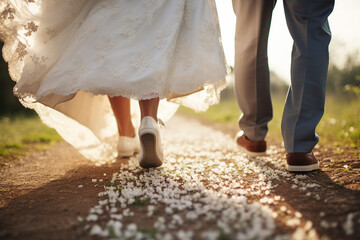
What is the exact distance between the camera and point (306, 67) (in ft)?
6.84

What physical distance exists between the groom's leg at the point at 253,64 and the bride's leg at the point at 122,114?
1148 millimetres

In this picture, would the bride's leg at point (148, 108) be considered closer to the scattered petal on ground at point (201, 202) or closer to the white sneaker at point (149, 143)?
the white sneaker at point (149, 143)

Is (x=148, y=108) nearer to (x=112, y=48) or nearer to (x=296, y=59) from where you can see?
(x=112, y=48)

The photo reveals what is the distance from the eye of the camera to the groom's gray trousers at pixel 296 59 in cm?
204

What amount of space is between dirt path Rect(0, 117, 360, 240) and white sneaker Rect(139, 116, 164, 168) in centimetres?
16

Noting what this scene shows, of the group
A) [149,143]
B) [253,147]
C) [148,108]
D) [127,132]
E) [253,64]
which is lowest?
[253,147]

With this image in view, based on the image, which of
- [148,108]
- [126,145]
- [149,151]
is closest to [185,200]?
[149,151]

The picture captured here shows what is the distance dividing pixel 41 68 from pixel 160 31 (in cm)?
110

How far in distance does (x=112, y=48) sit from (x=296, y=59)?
1.44 m

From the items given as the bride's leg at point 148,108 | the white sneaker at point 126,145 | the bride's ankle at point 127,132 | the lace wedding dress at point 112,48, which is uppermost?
the lace wedding dress at point 112,48

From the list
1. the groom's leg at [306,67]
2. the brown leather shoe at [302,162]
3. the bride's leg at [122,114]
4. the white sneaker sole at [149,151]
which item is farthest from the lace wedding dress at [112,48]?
the brown leather shoe at [302,162]

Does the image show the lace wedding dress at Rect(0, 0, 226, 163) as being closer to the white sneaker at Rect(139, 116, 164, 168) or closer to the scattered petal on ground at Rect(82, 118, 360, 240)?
the white sneaker at Rect(139, 116, 164, 168)

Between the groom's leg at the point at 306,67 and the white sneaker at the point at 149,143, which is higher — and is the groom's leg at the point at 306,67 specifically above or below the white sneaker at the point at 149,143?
above

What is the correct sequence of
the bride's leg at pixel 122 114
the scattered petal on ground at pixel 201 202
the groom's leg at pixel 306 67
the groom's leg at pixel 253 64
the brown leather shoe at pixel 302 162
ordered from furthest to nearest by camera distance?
the bride's leg at pixel 122 114 < the groom's leg at pixel 253 64 < the brown leather shoe at pixel 302 162 < the groom's leg at pixel 306 67 < the scattered petal on ground at pixel 201 202
